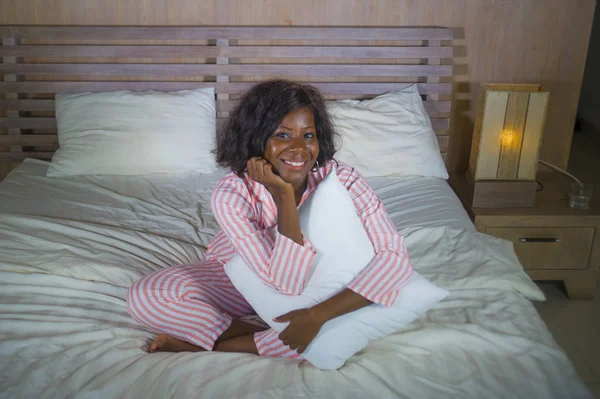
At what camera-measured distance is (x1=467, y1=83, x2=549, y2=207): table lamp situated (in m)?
2.35

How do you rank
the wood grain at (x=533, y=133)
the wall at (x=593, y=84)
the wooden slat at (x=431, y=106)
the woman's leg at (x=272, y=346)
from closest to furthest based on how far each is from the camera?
the woman's leg at (x=272, y=346) < the wood grain at (x=533, y=133) < the wooden slat at (x=431, y=106) < the wall at (x=593, y=84)

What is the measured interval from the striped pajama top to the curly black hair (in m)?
0.07

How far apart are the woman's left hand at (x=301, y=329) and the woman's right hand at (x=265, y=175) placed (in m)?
0.30

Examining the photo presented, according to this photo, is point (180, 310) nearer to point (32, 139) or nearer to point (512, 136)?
point (512, 136)

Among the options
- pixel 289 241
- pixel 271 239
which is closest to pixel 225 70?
pixel 271 239

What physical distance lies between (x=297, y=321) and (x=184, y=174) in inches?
53.0

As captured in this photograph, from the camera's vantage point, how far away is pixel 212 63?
9.09 feet

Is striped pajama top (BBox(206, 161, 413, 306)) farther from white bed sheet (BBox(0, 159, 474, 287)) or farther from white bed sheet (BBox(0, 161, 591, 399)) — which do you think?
white bed sheet (BBox(0, 159, 474, 287))

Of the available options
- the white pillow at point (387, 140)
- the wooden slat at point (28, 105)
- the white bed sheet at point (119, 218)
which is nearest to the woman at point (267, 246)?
the white bed sheet at point (119, 218)

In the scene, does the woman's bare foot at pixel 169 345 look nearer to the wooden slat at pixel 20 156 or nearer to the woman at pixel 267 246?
the woman at pixel 267 246

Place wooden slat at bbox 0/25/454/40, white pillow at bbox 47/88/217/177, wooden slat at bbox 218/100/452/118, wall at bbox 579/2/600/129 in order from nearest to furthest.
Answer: white pillow at bbox 47/88/217/177 → wooden slat at bbox 0/25/454/40 → wooden slat at bbox 218/100/452/118 → wall at bbox 579/2/600/129

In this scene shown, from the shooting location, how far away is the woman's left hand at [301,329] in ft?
4.26

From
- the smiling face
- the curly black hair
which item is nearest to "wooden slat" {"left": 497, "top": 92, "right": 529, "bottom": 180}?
the curly black hair

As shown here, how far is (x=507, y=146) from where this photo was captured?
2.40m
